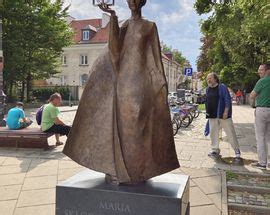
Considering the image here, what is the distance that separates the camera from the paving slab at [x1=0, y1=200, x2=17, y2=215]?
4.88 meters

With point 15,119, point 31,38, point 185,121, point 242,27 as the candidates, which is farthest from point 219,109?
point 31,38

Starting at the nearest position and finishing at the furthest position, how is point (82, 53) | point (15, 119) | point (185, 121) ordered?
point (15, 119) < point (185, 121) < point (82, 53)

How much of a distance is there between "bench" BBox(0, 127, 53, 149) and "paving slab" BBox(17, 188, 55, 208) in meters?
3.35

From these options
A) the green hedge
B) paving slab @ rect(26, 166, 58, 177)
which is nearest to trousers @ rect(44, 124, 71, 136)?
paving slab @ rect(26, 166, 58, 177)

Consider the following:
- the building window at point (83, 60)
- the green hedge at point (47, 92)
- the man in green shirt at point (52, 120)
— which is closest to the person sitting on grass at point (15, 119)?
the man in green shirt at point (52, 120)

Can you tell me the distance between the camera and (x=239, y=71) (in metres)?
31.7

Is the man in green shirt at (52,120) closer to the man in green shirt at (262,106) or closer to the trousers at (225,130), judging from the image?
the trousers at (225,130)

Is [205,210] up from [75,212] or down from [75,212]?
down

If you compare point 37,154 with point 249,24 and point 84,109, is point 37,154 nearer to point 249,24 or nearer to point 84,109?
point 84,109

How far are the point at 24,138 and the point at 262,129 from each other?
5483 mm

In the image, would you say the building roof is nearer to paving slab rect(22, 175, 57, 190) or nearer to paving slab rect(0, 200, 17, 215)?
paving slab rect(22, 175, 57, 190)

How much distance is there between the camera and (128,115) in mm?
3719

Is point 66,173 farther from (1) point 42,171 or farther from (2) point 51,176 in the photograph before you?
(1) point 42,171

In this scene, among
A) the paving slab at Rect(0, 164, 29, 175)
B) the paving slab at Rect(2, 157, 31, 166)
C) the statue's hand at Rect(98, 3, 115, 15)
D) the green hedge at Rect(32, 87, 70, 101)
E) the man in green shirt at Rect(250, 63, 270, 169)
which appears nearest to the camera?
the statue's hand at Rect(98, 3, 115, 15)
